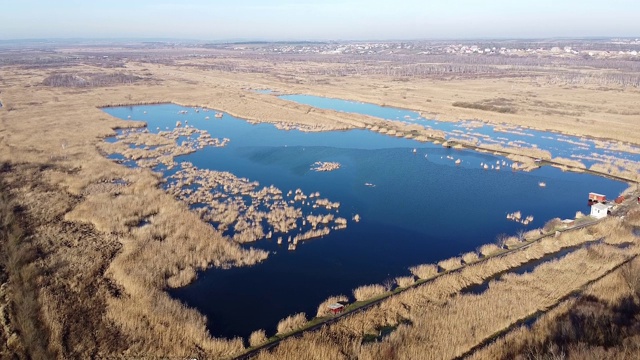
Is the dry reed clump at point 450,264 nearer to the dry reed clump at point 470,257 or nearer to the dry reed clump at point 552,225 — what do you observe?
the dry reed clump at point 470,257

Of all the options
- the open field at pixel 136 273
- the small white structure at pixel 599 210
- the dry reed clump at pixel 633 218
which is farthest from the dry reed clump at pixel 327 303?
the dry reed clump at pixel 633 218

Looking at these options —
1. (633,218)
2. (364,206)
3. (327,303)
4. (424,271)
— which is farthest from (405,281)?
(633,218)

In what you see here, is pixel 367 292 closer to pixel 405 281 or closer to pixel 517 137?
pixel 405 281

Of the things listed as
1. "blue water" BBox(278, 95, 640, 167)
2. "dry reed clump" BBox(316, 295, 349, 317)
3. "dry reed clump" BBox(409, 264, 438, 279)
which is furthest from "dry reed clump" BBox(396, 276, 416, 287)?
"blue water" BBox(278, 95, 640, 167)

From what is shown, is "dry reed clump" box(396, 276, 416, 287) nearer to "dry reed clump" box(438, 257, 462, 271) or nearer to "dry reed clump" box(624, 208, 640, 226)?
"dry reed clump" box(438, 257, 462, 271)

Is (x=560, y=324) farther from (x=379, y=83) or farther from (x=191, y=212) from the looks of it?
(x=379, y=83)

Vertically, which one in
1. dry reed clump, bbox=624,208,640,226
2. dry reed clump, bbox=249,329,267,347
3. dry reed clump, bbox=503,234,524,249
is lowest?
dry reed clump, bbox=249,329,267,347
